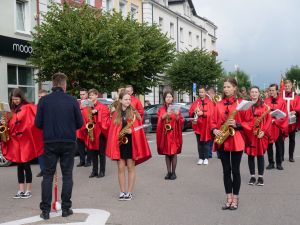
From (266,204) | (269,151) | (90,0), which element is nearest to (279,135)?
(269,151)

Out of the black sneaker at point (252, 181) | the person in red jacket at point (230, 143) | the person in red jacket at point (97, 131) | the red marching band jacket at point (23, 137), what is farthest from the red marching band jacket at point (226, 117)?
the person in red jacket at point (97, 131)

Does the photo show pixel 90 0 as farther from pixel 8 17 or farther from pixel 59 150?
pixel 59 150

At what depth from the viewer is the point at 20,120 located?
330 inches

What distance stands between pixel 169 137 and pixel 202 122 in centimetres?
257

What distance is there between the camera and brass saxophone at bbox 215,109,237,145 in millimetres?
6895

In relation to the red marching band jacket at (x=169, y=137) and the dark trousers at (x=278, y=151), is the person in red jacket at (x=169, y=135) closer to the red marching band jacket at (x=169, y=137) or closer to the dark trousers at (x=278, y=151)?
the red marching band jacket at (x=169, y=137)

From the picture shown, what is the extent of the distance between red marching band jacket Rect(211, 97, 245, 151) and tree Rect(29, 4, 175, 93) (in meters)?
13.6

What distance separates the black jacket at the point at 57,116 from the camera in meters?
6.59

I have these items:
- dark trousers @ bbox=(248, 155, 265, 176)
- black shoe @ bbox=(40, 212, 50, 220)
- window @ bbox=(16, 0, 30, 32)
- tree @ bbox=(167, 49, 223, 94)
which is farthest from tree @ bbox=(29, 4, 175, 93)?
tree @ bbox=(167, 49, 223, 94)

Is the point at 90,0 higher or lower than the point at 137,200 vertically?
higher

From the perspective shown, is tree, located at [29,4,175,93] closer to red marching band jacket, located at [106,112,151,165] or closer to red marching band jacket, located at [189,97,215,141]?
red marching band jacket, located at [189,97,215,141]

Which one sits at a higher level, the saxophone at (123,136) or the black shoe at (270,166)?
the saxophone at (123,136)

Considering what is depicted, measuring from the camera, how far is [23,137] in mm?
8359

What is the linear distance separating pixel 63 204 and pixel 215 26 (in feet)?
191
